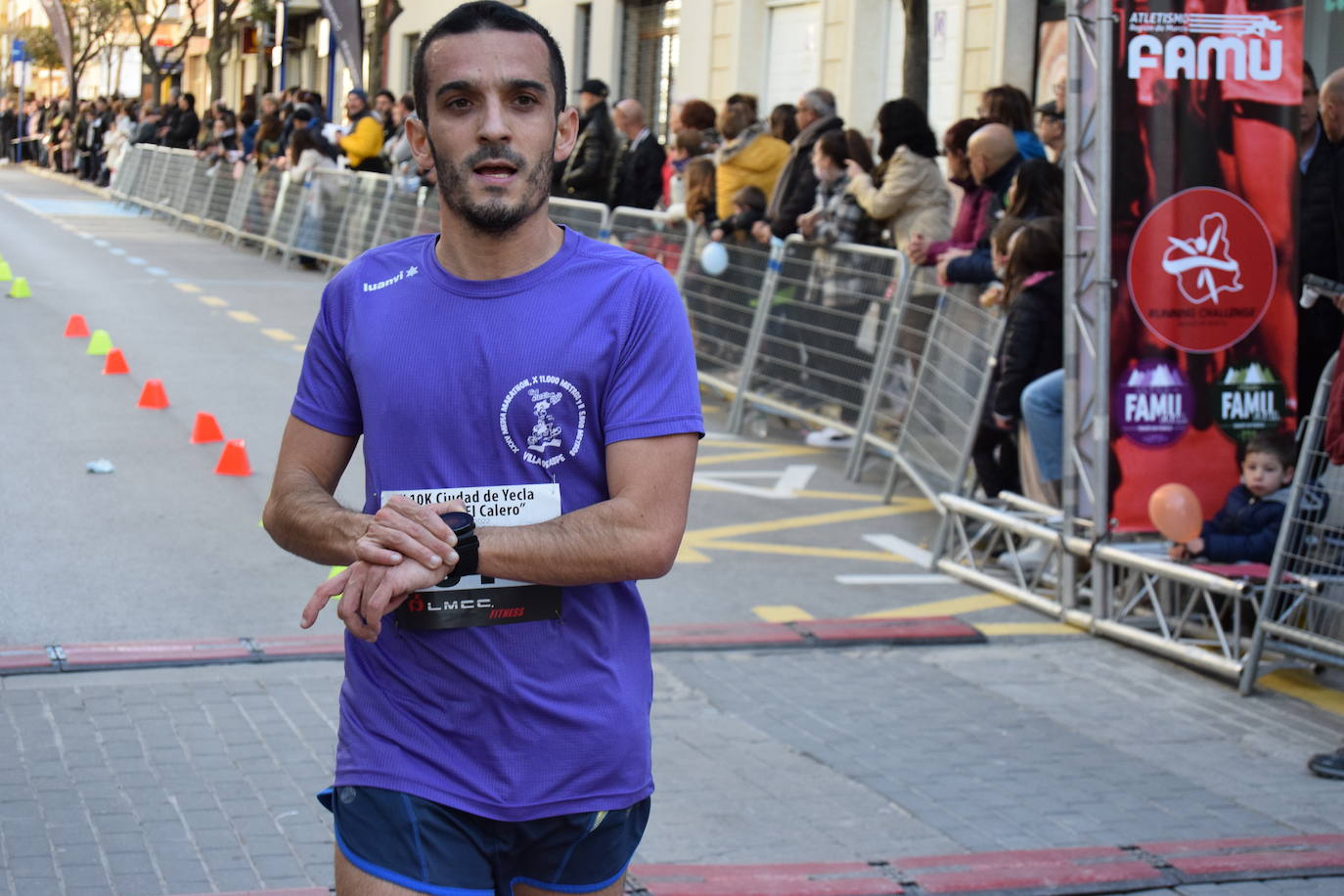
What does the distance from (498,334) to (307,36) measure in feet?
166

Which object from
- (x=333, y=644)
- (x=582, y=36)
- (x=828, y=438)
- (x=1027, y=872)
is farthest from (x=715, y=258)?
(x=582, y=36)

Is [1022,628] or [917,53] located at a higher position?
[917,53]

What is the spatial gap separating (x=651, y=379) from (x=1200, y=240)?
5.10 m

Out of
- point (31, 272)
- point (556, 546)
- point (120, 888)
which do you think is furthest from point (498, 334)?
point (31, 272)

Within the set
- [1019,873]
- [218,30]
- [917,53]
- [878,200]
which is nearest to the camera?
[1019,873]

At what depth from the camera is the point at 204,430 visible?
1054 centimetres

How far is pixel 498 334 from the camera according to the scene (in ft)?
8.35

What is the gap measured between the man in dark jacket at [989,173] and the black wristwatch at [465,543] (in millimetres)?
6977

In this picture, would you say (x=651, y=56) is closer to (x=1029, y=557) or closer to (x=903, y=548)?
(x=903, y=548)

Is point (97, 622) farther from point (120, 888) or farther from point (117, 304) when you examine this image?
point (117, 304)

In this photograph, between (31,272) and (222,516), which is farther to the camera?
(31,272)

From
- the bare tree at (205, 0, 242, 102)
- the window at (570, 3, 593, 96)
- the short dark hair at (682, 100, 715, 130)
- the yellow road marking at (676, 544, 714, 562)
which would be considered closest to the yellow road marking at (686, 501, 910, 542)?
the yellow road marking at (676, 544, 714, 562)

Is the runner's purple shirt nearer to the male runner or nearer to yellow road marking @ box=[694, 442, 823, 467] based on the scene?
the male runner

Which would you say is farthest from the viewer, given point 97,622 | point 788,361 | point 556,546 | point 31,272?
point 31,272
